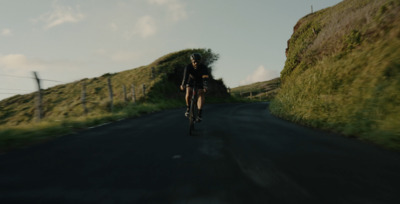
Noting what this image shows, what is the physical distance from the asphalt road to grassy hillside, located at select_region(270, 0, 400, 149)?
85cm

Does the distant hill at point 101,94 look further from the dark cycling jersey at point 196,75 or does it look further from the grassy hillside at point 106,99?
the dark cycling jersey at point 196,75

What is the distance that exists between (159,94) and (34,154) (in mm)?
23661

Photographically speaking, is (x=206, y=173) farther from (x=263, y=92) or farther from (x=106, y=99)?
(x=263, y=92)

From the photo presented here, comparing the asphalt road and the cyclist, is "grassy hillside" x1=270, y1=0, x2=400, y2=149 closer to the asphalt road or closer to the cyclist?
the asphalt road

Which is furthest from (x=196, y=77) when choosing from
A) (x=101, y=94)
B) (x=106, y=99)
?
(x=101, y=94)

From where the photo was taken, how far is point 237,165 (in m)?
3.86

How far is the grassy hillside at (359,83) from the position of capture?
19.1 feet

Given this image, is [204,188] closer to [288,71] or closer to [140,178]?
[140,178]

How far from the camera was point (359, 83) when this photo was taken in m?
7.45

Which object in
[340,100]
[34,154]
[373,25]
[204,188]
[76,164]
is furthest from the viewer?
[373,25]

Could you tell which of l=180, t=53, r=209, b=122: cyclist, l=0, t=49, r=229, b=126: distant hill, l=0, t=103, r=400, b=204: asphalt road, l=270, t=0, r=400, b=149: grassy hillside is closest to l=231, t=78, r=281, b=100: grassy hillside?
l=0, t=49, r=229, b=126: distant hill

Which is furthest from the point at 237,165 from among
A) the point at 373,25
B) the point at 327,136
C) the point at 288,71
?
the point at 288,71

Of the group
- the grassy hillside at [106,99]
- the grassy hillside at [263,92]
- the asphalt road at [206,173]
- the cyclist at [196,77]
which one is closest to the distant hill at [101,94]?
the grassy hillside at [106,99]

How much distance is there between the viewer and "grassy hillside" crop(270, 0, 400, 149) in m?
5.84
